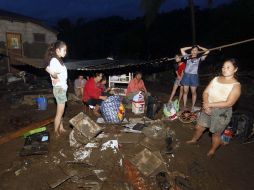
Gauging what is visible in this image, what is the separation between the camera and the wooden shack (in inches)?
526

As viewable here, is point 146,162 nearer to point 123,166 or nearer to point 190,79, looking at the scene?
point 123,166

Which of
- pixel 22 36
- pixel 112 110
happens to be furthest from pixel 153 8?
pixel 112 110

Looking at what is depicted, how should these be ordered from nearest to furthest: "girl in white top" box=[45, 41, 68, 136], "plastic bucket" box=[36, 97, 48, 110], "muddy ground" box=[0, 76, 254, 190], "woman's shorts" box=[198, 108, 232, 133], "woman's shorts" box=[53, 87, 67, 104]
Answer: "muddy ground" box=[0, 76, 254, 190], "woman's shorts" box=[198, 108, 232, 133], "girl in white top" box=[45, 41, 68, 136], "woman's shorts" box=[53, 87, 67, 104], "plastic bucket" box=[36, 97, 48, 110]

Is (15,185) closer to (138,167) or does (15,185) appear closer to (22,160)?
(22,160)

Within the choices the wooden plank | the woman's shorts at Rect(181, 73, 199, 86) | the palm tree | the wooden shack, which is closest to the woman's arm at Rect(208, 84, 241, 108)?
the woman's shorts at Rect(181, 73, 199, 86)

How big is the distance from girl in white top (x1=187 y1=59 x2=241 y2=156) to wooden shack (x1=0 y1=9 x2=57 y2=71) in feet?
36.1

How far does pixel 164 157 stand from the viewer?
4348mm

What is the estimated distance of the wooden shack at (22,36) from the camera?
13.4 metres

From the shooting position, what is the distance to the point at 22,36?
47.1 feet

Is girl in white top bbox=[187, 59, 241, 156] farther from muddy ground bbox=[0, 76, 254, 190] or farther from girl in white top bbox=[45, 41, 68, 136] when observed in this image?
girl in white top bbox=[45, 41, 68, 136]

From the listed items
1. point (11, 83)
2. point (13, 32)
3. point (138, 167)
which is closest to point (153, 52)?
point (13, 32)

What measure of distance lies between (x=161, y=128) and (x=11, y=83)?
9131 mm

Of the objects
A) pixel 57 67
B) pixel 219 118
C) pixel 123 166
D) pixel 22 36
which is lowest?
pixel 123 166

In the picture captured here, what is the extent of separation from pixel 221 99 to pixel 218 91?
0.46 feet
